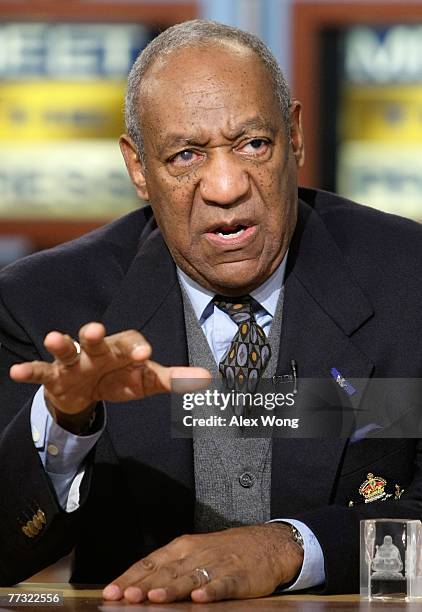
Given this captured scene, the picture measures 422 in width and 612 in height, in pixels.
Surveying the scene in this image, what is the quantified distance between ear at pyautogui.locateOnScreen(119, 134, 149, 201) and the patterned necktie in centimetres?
24

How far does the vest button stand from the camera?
7.29 feet

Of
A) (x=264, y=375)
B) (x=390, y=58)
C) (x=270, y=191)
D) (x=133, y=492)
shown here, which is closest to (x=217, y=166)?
(x=270, y=191)

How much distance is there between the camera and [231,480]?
7.29 ft

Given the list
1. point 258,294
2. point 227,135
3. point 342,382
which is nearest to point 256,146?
point 227,135

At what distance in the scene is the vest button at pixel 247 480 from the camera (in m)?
2.22

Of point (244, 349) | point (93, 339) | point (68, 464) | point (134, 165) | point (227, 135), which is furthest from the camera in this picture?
point (134, 165)

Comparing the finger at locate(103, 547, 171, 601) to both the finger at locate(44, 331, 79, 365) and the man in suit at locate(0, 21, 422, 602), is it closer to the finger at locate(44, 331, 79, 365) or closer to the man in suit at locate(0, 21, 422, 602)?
the man in suit at locate(0, 21, 422, 602)

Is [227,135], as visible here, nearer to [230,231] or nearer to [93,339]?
[230,231]

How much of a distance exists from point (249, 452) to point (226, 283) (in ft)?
0.92

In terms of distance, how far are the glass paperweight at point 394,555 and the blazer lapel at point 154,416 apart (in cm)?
47

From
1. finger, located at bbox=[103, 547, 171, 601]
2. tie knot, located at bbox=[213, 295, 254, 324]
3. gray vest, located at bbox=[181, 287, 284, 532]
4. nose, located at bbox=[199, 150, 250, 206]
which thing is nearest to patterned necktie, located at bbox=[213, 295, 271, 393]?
tie knot, located at bbox=[213, 295, 254, 324]

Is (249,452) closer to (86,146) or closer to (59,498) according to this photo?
(59,498)

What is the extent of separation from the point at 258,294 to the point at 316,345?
0.50 ft

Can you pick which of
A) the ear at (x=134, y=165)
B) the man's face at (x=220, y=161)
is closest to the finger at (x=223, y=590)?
the man's face at (x=220, y=161)
